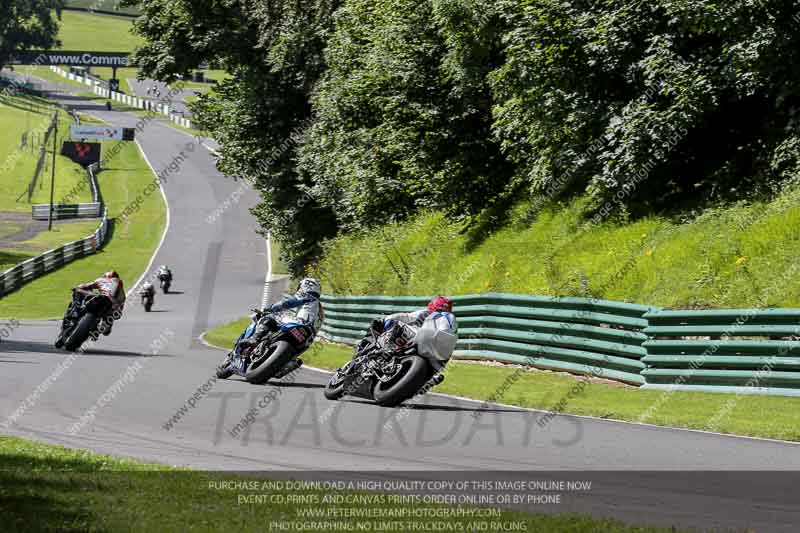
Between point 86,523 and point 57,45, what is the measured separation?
15823 cm

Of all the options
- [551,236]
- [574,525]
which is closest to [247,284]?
[551,236]

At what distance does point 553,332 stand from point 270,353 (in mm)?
5921

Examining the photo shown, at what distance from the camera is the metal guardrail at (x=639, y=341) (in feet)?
50.5

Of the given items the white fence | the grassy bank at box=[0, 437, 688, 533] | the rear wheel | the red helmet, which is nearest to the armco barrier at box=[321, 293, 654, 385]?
the red helmet

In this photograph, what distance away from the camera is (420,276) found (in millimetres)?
31219

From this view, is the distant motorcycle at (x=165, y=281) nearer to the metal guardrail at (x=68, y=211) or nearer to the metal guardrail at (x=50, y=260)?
the metal guardrail at (x=50, y=260)

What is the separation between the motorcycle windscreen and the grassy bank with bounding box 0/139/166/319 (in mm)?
31020

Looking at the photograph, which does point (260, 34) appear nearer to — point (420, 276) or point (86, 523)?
point (420, 276)

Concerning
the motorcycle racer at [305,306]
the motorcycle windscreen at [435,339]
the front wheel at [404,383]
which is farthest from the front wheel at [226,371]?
the motorcycle windscreen at [435,339]

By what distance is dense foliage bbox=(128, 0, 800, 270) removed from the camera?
21578 mm

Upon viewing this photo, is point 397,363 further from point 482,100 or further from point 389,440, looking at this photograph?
point 482,100

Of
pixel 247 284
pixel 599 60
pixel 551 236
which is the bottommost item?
pixel 247 284

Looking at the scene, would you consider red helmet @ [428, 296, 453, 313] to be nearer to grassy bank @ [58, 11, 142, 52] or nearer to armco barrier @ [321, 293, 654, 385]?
armco barrier @ [321, 293, 654, 385]

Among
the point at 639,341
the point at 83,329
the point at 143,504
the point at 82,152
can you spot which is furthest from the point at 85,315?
the point at 82,152
